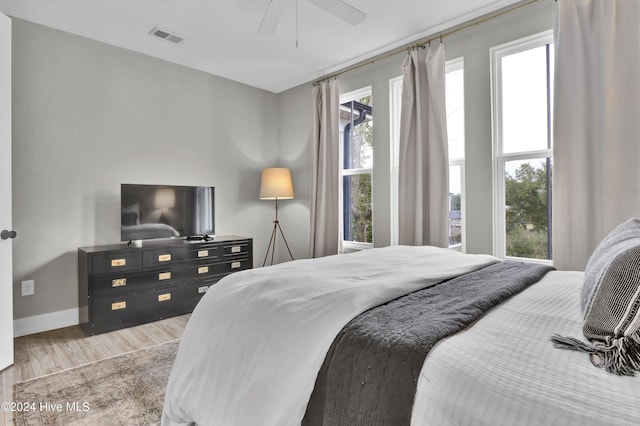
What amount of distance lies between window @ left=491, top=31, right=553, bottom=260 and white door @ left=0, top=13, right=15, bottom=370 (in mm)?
3682

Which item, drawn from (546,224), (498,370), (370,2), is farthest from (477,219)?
(498,370)

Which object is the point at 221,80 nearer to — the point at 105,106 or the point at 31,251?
the point at 105,106

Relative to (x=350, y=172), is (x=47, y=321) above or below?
below

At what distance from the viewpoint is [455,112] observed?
335 centimetres

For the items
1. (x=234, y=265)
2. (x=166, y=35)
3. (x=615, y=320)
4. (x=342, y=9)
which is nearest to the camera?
(x=615, y=320)

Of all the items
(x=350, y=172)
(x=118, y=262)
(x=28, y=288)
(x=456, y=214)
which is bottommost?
(x=28, y=288)

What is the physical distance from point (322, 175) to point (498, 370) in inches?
139

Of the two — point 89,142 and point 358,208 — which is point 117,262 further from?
point 358,208

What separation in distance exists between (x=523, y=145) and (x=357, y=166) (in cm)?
180

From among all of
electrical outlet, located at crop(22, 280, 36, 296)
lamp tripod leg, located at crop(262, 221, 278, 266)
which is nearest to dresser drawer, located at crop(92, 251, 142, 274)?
electrical outlet, located at crop(22, 280, 36, 296)

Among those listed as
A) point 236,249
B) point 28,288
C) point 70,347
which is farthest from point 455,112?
point 28,288

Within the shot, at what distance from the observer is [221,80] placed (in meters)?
4.38

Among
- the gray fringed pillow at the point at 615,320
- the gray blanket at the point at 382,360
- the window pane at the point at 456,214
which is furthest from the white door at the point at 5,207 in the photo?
the window pane at the point at 456,214

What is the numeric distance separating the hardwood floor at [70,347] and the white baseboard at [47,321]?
0.07 meters
